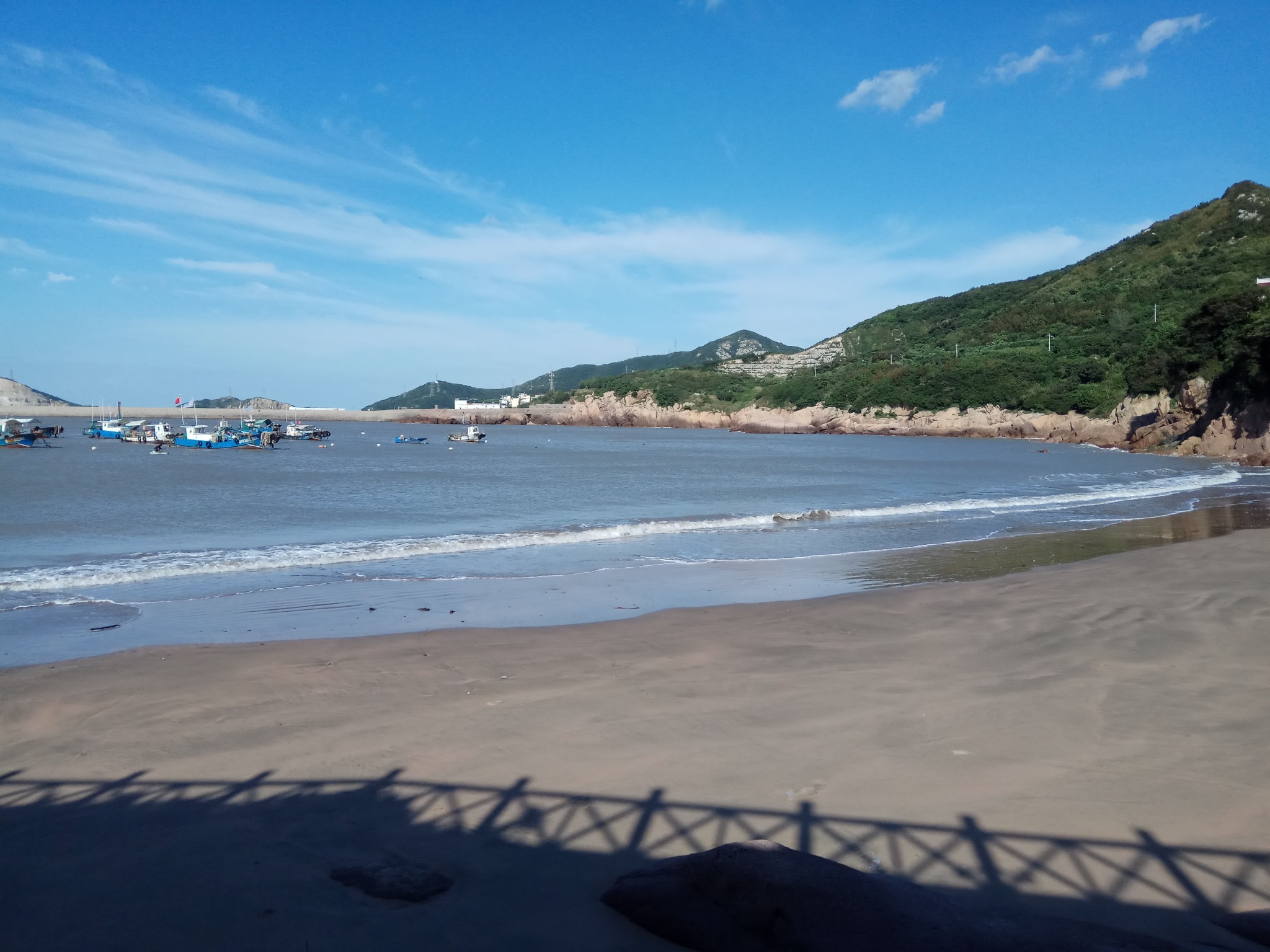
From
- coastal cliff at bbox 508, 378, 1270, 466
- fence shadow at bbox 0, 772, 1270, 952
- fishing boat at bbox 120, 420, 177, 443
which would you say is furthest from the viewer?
fishing boat at bbox 120, 420, 177, 443

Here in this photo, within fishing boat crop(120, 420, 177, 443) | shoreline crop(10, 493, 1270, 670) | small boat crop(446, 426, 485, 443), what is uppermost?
fishing boat crop(120, 420, 177, 443)

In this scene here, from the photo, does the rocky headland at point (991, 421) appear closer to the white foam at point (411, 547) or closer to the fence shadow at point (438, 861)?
the white foam at point (411, 547)

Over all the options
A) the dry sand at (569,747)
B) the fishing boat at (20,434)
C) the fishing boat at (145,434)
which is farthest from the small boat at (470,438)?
the dry sand at (569,747)

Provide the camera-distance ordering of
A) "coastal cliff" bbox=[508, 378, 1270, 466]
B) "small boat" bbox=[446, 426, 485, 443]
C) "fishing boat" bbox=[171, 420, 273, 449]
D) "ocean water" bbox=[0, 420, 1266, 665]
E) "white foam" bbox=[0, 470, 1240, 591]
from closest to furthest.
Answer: "ocean water" bbox=[0, 420, 1266, 665] < "white foam" bbox=[0, 470, 1240, 591] < "coastal cliff" bbox=[508, 378, 1270, 466] < "fishing boat" bbox=[171, 420, 273, 449] < "small boat" bbox=[446, 426, 485, 443]

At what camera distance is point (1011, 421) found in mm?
87375

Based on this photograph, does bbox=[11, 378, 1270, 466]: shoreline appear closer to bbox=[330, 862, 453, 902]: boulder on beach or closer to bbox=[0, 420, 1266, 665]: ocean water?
bbox=[0, 420, 1266, 665]: ocean water

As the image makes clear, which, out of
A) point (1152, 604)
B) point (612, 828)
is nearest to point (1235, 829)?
point (612, 828)

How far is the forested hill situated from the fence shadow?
144 ft

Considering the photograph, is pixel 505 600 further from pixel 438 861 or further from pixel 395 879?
pixel 395 879

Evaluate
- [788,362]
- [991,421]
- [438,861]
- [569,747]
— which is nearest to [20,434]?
[569,747]

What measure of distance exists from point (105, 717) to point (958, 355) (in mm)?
113669

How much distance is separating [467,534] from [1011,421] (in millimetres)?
81325

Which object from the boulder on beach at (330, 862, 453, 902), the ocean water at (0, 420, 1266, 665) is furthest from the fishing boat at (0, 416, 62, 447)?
the boulder on beach at (330, 862, 453, 902)

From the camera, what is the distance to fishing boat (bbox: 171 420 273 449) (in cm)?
7088
